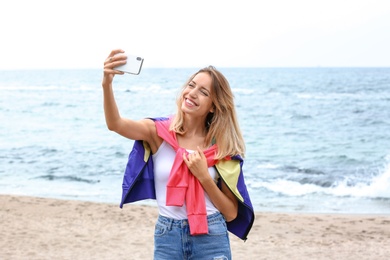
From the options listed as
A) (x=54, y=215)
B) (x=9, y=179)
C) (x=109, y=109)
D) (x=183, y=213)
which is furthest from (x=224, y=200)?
(x=9, y=179)

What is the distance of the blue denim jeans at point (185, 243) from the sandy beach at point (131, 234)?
13.5 feet

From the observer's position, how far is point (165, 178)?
2.67 meters

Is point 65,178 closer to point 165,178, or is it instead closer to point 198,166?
point 165,178

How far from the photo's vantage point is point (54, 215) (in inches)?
339

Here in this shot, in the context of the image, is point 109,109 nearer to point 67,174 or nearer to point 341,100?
point 67,174

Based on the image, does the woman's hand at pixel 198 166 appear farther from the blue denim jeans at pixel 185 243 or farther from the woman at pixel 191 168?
the blue denim jeans at pixel 185 243

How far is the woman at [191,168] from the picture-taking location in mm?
2596

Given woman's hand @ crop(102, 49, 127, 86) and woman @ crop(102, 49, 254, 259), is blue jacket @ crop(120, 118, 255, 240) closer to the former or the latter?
woman @ crop(102, 49, 254, 259)

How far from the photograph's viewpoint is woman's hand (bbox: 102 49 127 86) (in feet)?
8.20

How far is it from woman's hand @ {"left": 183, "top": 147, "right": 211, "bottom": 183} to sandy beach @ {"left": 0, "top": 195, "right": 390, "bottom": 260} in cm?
425

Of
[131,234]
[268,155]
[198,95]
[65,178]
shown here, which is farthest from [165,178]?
[268,155]

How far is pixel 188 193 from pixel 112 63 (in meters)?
0.61

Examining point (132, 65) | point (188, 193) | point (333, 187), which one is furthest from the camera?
point (333, 187)

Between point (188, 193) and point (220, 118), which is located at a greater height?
point (220, 118)
